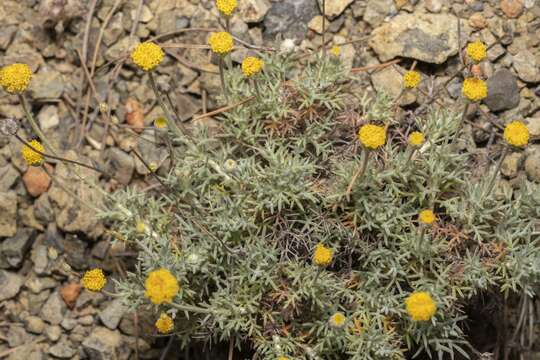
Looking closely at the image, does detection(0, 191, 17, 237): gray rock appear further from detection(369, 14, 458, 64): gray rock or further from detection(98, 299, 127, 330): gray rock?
detection(369, 14, 458, 64): gray rock

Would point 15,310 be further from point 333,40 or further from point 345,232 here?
point 333,40

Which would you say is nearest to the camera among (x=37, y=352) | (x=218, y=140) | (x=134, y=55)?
(x=134, y=55)

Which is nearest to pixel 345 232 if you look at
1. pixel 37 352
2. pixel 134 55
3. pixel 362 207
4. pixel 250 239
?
pixel 362 207

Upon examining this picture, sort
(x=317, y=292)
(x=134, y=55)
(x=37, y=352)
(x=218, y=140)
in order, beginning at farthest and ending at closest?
(x=37, y=352)
(x=218, y=140)
(x=317, y=292)
(x=134, y=55)

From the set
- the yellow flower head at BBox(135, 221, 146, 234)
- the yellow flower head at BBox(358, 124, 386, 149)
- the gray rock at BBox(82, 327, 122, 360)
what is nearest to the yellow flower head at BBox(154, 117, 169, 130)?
the yellow flower head at BBox(135, 221, 146, 234)

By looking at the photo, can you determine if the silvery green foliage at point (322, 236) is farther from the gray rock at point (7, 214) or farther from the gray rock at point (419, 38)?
the gray rock at point (7, 214)

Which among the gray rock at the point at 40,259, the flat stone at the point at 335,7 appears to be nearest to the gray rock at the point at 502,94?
the flat stone at the point at 335,7
